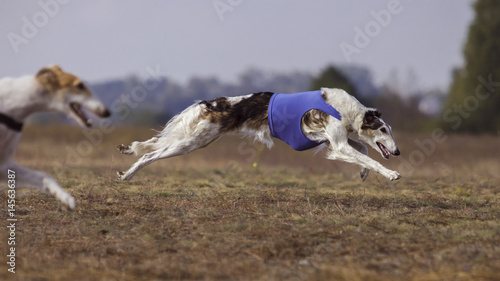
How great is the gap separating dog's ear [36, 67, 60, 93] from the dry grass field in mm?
1600

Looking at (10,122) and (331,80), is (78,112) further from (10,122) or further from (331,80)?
(331,80)

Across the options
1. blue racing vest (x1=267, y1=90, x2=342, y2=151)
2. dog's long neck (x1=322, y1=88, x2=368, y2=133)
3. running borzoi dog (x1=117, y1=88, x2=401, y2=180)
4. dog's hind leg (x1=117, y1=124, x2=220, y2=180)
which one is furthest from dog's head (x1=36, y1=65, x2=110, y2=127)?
dog's long neck (x1=322, y1=88, x2=368, y2=133)

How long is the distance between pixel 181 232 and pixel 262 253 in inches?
48.0

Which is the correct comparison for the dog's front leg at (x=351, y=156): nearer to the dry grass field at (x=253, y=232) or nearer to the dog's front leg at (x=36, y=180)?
the dry grass field at (x=253, y=232)

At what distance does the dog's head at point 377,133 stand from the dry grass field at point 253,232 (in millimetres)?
771

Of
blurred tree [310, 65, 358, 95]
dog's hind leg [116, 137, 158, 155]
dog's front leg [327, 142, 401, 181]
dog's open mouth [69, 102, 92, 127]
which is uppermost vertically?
dog's open mouth [69, 102, 92, 127]

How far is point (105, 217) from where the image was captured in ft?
22.4

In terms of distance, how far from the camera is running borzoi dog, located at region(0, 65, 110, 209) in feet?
16.7

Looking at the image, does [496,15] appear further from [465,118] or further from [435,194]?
[435,194]

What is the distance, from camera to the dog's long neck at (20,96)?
5090 millimetres

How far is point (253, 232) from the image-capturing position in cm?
600

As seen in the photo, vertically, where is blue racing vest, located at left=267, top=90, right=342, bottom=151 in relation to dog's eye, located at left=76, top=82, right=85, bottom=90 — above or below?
below

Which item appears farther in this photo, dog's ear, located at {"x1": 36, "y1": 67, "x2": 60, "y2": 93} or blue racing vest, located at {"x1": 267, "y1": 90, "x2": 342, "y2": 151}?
blue racing vest, located at {"x1": 267, "y1": 90, "x2": 342, "y2": 151}

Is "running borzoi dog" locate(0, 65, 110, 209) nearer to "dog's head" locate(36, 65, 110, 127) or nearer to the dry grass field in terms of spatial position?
"dog's head" locate(36, 65, 110, 127)
